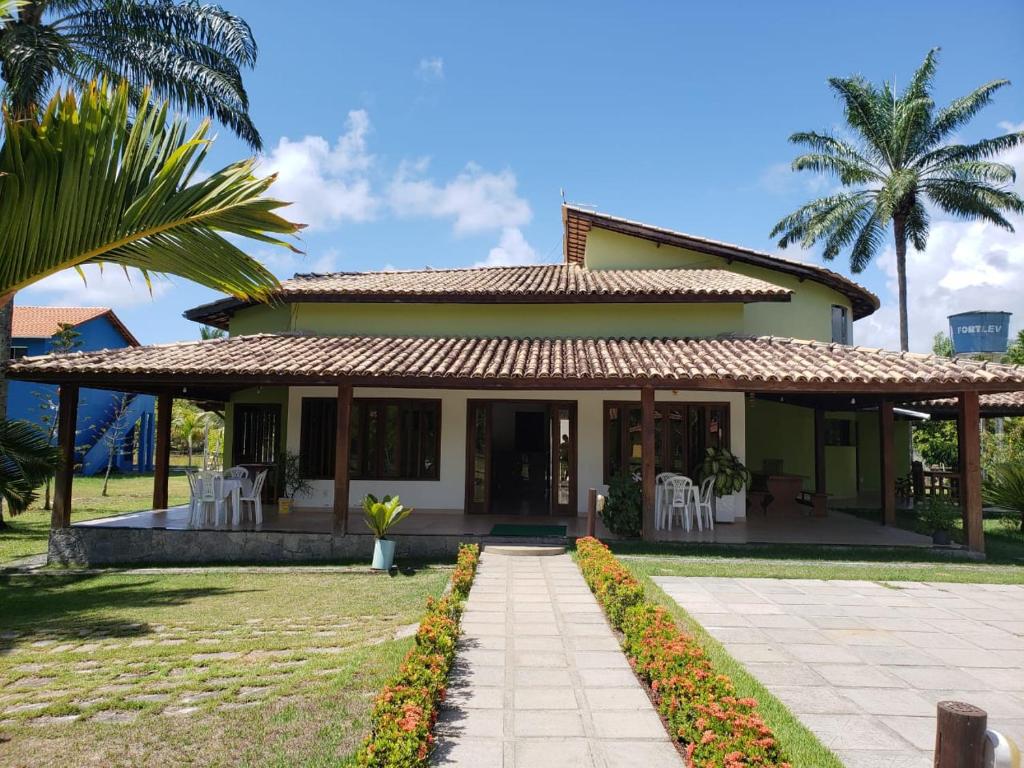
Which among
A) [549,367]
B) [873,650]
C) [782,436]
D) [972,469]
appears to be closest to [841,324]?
[782,436]

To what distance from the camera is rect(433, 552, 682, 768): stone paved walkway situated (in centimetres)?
381

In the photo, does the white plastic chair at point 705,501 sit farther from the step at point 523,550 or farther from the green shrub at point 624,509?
the step at point 523,550

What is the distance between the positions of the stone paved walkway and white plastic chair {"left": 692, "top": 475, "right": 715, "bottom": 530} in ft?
18.0

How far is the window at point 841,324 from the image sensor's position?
17.3 meters

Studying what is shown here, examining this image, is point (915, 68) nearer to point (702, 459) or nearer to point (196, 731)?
point (702, 459)

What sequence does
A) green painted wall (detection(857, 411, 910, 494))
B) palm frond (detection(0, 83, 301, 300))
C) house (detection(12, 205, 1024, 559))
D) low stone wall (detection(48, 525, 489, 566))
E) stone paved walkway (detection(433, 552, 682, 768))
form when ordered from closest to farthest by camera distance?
palm frond (detection(0, 83, 301, 300))
stone paved walkway (detection(433, 552, 682, 768))
house (detection(12, 205, 1024, 559))
low stone wall (detection(48, 525, 489, 566))
green painted wall (detection(857, 411, 910, 494))

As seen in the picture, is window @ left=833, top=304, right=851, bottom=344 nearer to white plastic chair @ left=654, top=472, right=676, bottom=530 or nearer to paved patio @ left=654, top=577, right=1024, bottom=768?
white plastic chair @ left=654, top=472, right=676, bottom=530

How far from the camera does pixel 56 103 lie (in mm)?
3025

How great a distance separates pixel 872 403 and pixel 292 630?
14368 millimetres

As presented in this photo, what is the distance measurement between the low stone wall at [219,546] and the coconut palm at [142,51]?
27.5 ft

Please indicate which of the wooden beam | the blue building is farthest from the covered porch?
the blue building

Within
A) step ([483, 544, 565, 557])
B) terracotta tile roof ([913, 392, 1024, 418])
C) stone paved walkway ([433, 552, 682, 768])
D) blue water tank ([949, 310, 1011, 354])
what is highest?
blue water tank ([949, 310, 1011, 354])

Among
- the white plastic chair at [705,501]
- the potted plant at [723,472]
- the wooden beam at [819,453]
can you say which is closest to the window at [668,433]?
the potted plant at [723,472]

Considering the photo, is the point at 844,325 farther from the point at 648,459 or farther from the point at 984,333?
the point at 984,333
